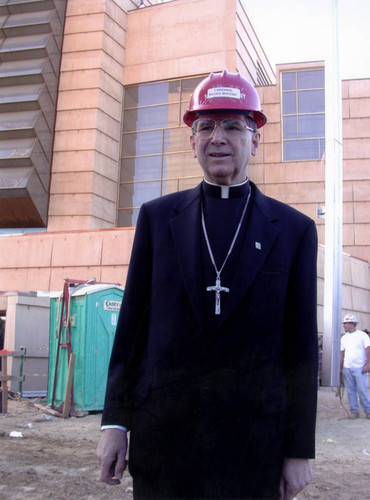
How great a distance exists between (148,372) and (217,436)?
30cm

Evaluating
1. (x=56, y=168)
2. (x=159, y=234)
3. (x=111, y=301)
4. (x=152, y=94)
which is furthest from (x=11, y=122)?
(x=159, y=234)

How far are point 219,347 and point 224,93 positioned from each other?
91cm

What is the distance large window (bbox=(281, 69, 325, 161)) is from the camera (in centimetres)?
2544

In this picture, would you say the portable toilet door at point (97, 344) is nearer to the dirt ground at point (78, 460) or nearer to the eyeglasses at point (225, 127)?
the dirt ground at point (78, 460)

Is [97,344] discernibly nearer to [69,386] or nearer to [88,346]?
[88,346]

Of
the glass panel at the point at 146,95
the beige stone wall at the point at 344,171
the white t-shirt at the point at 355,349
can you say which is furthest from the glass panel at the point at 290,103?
the white t-shirt at the point at 355,349

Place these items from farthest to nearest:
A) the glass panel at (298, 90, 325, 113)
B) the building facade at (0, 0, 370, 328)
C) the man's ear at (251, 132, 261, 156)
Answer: the glass panel at (298, 90, 325, 113), the building facade at (0, 0, 370, 328), the man's ear at (251, 132, 261, 156)

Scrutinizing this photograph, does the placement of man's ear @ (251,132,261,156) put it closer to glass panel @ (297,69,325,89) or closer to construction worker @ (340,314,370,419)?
construction worker @ (340,314,370,419)

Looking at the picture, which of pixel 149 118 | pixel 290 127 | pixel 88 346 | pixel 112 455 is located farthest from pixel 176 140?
pixel 112 455

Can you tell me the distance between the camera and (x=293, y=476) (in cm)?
163

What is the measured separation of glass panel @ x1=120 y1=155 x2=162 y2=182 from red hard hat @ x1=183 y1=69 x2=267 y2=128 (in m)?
23.1

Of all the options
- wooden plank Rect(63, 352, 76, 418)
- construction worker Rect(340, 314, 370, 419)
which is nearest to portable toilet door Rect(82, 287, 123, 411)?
wooden plank Rect(63, 352, 76, 418)

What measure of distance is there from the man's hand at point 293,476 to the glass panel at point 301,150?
81.9ft

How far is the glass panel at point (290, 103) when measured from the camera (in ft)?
85.9
